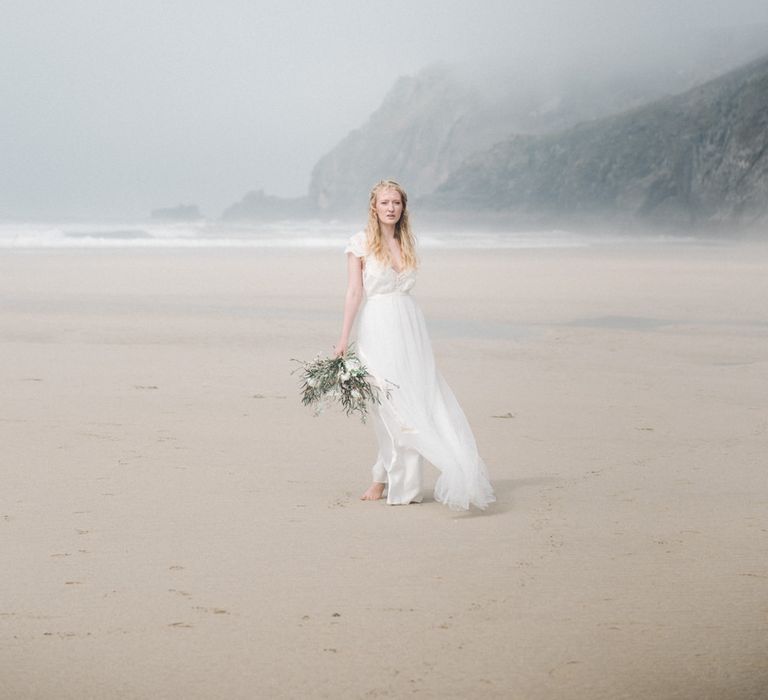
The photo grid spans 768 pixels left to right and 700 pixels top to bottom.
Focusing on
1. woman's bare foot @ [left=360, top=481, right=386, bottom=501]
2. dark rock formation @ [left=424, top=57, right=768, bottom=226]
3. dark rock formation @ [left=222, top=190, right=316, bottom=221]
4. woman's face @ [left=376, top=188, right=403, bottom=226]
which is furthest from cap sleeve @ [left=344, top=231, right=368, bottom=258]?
dark rock formation @ [left=222, top=190, right=316, bottom=221]

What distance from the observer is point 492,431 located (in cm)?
830

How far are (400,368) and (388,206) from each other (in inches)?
32.1

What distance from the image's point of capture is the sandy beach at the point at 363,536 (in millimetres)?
3770

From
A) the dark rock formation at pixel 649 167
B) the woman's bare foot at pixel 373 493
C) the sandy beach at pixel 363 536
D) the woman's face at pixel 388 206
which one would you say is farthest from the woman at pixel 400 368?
the dark rock formation at pixel 649 167

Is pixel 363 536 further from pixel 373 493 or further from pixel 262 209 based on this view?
pixel 262 209

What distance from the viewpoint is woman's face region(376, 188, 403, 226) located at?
5910 millimetres

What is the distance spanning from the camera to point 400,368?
5934 millimetres

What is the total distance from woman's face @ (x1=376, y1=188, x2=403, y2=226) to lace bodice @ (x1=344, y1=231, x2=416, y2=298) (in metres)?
0.14

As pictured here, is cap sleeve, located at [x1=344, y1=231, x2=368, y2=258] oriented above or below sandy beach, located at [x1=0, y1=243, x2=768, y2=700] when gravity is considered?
above

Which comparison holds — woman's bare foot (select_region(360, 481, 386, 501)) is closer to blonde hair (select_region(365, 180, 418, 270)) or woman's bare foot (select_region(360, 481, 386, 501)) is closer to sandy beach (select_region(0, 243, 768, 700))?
sandy beach (select_region(0, 243, 768, 700))

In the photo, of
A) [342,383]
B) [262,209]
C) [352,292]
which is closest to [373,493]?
[342,383]

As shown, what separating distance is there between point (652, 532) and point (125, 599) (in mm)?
2485

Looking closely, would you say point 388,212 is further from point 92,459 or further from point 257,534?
point 92,459

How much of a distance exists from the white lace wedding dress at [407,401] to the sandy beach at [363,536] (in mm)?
182
